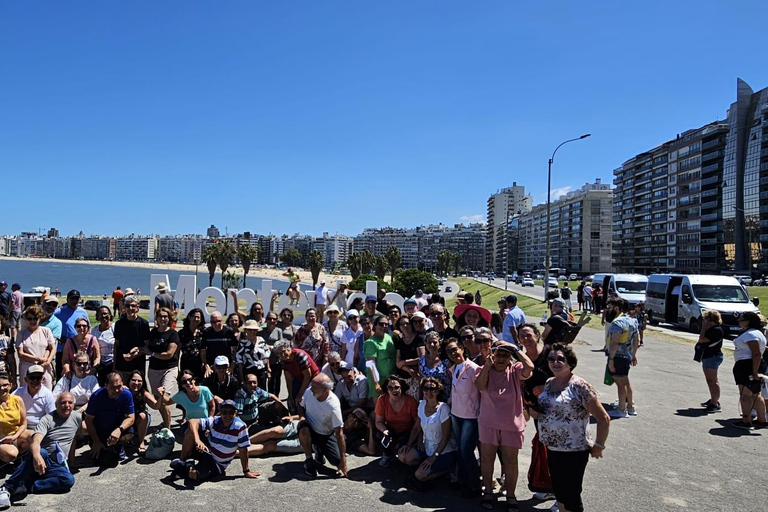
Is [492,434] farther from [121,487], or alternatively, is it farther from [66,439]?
[66,439]

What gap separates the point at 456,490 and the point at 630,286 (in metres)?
24.7

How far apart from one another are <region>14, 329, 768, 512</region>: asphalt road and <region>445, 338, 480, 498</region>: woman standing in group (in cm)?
21

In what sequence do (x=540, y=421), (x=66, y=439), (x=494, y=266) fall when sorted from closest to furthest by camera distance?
(x=540, y=421) < (x=66, y=439) < (x=494, y=266)

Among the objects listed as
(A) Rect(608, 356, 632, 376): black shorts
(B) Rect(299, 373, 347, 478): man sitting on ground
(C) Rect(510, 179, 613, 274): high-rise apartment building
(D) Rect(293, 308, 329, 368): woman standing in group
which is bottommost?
(B) Rect(299, 373, 347, 478): man sitting on ground

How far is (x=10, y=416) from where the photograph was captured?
18.4ft

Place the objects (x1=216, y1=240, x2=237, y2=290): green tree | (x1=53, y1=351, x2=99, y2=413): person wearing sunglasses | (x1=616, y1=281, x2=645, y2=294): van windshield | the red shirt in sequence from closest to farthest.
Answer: (x1=53, y1=351, x2=99, y2=413): person wearing sunglasses
the red shirt
(x1=616, y1=281, x2=645, y2=294): van windshield
(x1=216, y1=240, x2=237, y2=290): green tree

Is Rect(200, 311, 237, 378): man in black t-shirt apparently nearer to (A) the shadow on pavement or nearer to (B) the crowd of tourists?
(B) the crowd of tourists

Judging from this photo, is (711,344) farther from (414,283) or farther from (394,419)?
(414,283)

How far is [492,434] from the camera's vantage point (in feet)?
16.6

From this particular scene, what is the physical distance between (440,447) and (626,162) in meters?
126

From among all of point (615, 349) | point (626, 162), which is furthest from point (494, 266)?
point (615, 349)

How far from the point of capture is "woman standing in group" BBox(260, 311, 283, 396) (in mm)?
7727

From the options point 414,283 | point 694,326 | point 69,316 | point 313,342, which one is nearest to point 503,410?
point 313,342

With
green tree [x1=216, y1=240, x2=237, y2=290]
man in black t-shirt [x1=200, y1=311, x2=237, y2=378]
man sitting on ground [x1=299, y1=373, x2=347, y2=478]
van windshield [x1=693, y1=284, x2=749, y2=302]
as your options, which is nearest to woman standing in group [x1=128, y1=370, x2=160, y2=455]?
man in black t-shirt [x1=200, y1=311, x2=237, y2=378]
